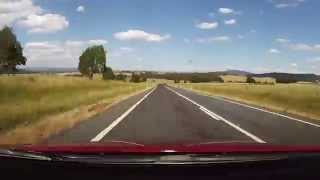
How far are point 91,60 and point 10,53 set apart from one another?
53917mm

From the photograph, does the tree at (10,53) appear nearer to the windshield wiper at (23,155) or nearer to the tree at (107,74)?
the tree at (107,74)

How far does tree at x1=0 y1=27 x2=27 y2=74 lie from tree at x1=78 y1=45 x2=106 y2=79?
161ft

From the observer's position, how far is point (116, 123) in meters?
20.2

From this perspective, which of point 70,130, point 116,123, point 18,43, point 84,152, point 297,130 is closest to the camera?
point 84,152

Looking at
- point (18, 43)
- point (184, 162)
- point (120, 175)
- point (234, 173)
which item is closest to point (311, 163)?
point (234, 173)

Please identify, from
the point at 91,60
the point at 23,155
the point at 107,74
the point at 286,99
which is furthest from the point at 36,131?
the point at 107,74

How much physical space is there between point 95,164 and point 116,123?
632 inches

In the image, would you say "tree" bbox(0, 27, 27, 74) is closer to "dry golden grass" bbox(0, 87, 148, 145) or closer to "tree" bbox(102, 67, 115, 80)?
"tree" bbox(102, 67, 115, 80)

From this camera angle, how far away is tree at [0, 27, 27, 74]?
129 m

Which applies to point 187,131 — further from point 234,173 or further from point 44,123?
point 234,173

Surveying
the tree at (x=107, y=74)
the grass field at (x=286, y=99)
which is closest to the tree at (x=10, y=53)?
the tree at (x=107, y=74)

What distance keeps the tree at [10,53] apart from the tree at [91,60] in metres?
49.2

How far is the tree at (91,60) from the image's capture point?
181875mm

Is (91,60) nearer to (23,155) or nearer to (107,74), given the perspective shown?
(107,74)
